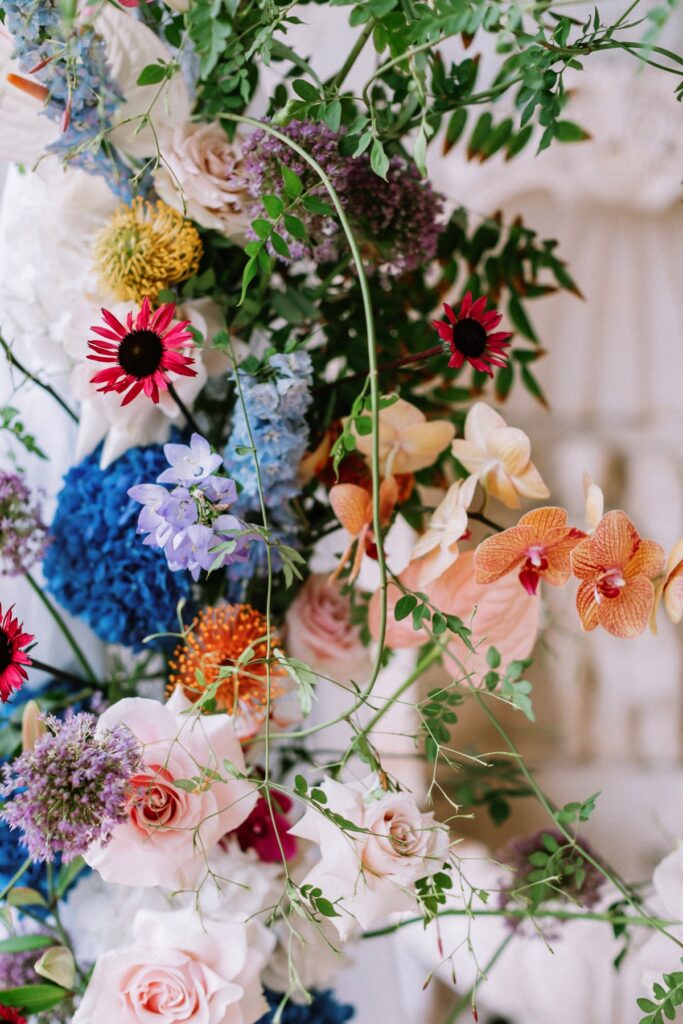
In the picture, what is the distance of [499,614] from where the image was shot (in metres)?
0.50

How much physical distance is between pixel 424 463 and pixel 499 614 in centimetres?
10

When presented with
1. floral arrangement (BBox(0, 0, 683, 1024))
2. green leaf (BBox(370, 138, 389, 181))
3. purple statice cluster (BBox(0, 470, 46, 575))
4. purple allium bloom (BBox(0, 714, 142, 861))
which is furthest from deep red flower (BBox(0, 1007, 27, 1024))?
green leaf (BBox(370, 138, 389, 181))

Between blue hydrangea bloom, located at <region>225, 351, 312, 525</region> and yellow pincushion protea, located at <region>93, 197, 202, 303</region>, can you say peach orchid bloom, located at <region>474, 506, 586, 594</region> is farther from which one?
yellow pincushion protea, located at <region>93, 197, 202, 303</region>

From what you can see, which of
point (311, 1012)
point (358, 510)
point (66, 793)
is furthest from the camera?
point (311, 1012)

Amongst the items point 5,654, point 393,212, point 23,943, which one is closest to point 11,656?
point 5,654

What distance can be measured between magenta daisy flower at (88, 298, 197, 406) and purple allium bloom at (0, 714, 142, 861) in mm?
164

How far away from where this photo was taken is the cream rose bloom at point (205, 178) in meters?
0.49

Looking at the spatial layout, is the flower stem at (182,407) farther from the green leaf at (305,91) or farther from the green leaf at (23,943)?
the green leaf at (23,943)

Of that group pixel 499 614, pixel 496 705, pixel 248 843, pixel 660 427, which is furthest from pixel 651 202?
pixel 248 843

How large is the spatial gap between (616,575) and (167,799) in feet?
0.82

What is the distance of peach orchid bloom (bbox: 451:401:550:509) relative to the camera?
46cm

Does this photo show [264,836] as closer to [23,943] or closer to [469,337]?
[23,943]

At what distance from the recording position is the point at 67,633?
57 centimetres

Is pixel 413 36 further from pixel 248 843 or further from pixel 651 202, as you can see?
pixel 651 202
